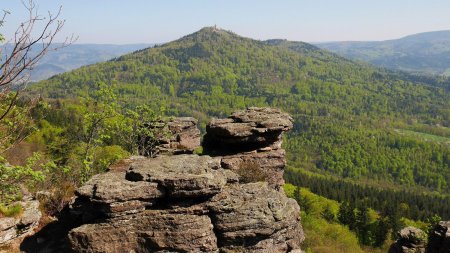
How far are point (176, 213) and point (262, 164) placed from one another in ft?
51.0

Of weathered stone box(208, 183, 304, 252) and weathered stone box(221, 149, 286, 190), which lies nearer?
weathered stone box(208, 183, 304, 252)

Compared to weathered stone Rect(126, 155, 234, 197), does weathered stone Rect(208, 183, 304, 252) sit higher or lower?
lower

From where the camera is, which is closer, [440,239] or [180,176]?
[180,176]

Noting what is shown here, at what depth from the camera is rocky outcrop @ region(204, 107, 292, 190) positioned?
37156mm

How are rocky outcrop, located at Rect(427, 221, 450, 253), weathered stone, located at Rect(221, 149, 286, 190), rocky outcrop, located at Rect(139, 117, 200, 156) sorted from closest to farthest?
1. weathered stone, located at Rect(221, 149, 286, 190)
2. rocky outcrop, located at Rect(427, 221, 450, 253)
3. rocky outcrop, located at Rect(139, 117, 200, 156)

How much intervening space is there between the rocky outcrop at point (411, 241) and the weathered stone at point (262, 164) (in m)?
31.1

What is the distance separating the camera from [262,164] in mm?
37688

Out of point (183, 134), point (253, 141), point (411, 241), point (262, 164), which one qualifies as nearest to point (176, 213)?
point (262, 164)

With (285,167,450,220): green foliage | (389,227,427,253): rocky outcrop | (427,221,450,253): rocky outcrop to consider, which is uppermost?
(427,221,450,253): rocky outcrop

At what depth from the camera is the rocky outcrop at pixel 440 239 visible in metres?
46.1

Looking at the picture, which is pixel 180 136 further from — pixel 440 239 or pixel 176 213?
pixel 440 239

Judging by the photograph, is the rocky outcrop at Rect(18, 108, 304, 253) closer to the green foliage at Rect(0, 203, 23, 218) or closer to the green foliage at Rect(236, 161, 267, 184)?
the green foliage at Rect(0, 203, 23, 218)

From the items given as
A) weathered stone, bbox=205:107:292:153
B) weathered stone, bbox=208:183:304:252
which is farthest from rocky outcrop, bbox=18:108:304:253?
weathered stone, bbox=205:107:292:153

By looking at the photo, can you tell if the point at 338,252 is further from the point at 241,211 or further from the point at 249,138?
the point at 241,211
